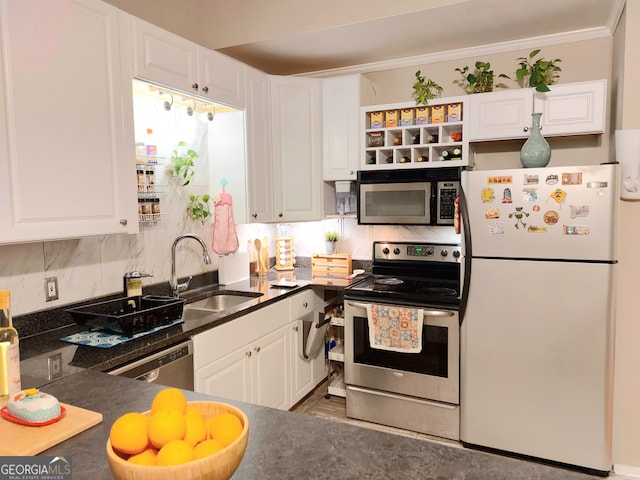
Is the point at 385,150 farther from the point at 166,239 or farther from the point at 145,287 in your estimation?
the point at 145,287

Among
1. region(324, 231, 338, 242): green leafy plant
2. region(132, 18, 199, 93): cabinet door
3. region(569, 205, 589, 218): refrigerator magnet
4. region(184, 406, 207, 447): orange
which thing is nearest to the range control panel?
region(324, 231, 338, 242): green leafy plant

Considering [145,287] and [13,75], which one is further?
[145,287]

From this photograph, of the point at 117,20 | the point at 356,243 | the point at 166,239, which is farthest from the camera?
the point at 356,243

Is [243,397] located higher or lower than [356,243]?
lower

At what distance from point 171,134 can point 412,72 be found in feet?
5.95

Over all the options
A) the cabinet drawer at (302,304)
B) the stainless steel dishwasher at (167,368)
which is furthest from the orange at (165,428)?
the cabinet drawer at (302,304)

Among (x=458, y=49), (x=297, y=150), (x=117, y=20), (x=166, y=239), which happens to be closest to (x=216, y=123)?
(x=297, y=150)

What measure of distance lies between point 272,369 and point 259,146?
4.88ft

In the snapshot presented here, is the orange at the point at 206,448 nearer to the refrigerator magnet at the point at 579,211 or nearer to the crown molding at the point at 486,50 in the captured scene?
the refrigerator magnet at the point at 579,211

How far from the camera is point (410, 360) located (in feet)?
9.68

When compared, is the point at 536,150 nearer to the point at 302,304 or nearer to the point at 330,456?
the point at 302,304

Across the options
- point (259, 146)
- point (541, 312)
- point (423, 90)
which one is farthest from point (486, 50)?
point (541, 312)

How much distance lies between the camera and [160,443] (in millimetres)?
808

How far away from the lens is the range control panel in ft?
10.7
